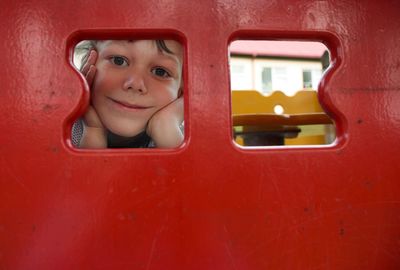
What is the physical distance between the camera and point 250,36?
54 cm

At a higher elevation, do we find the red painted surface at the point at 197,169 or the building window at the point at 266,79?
the building window at the point at 266,79

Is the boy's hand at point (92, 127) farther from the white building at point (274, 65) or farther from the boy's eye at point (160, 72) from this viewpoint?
the white building at point (274, 65)

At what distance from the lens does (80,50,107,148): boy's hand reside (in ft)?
2.20

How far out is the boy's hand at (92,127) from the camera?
0.67 m

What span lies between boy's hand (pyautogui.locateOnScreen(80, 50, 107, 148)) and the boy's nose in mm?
73

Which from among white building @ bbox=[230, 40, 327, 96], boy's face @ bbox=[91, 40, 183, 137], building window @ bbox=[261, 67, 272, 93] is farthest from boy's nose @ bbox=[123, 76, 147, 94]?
building window @ bbox=[261, 67, 272, 93]

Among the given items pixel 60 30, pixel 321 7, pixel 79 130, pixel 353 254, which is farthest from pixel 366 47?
pixel 79 130

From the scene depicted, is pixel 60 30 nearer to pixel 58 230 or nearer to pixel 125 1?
pixel 125 1

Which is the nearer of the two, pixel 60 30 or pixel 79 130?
pixel 60 30

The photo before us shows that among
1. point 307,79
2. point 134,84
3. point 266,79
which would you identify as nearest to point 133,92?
point 134,84

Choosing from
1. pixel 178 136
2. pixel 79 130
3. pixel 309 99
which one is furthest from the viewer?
pixel 309 99

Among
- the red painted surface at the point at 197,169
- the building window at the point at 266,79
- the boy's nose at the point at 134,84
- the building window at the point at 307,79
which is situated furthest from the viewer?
the building window at the point at 307,79

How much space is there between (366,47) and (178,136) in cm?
33

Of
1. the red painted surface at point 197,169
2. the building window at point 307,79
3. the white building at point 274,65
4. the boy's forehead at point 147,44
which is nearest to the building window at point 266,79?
the white building at point 274,65
